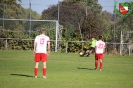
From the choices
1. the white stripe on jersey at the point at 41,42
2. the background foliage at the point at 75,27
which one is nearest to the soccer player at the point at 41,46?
the white stripe on jersey at the point at 41,42

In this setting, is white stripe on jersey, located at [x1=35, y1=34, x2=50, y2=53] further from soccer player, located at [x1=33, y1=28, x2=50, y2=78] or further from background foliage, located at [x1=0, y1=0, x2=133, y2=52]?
background foliage, located at [x1=0, y1=0, x2=133, y2=52]

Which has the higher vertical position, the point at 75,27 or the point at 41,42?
the point at 75,27

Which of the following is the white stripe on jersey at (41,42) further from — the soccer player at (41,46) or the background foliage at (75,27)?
the background foliage at (75,27)

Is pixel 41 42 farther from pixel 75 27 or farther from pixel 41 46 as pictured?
pixel 75 27

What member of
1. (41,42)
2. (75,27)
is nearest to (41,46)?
(41,42)

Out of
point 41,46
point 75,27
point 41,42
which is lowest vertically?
point 41,46

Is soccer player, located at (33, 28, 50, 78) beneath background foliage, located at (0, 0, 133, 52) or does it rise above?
beneath

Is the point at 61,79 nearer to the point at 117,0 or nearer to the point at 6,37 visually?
the point at 6,37

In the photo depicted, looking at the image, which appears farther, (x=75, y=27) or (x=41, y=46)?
(x=75, y=27)

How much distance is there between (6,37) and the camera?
137ft

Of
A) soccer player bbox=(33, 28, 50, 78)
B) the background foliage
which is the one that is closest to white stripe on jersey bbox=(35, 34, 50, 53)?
soccer player bbox=(33, 28, 50, 78)

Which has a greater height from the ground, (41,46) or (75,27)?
(75,27)

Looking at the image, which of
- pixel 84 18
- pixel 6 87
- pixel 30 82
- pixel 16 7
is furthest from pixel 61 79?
pixel 16 7

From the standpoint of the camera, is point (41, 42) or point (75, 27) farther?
point (75, 27)
